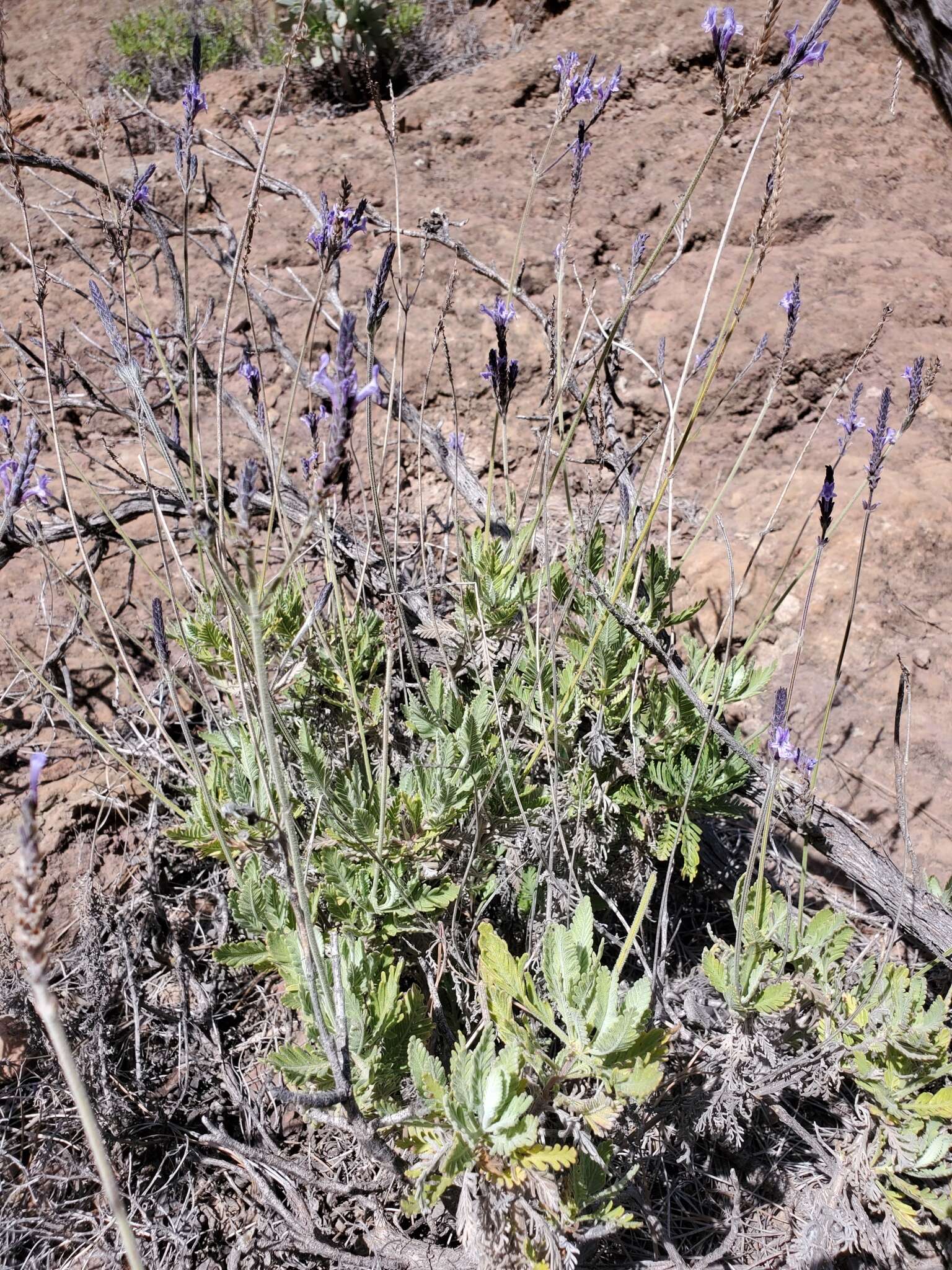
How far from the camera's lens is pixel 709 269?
3.78 metres

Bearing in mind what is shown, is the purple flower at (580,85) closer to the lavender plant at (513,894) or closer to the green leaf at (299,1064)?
the lavender plant at (513,894)

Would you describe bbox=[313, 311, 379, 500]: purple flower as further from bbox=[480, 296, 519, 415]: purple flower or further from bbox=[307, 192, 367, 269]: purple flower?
bbox=[480, 296, 519, 415]: purple flower

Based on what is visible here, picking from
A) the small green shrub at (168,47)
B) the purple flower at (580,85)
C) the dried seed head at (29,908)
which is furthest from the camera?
the small green shrub at (168,47)

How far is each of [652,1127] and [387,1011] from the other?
0.73 m

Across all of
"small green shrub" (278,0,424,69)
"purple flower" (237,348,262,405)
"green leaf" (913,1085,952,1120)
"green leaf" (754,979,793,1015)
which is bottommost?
"green leaf" (913,1085,952,1120)

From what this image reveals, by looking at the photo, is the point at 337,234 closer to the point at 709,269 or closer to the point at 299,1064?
the point at 299,1064

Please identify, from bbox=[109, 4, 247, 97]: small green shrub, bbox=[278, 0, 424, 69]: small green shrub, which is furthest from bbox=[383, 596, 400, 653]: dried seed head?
bbox=[109, 4, 247, 97]: small green shrub

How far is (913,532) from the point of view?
2.86 meters

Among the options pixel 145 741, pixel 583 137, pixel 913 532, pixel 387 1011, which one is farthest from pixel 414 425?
pixel 387 1011

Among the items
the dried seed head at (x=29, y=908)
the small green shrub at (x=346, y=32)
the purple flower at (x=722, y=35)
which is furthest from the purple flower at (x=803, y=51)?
the small green shrub at (x=346, y=32)

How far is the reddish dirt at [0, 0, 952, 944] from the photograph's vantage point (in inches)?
108

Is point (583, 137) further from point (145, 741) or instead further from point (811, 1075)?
point (811, 1075)

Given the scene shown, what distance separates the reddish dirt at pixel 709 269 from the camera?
2.75 meters

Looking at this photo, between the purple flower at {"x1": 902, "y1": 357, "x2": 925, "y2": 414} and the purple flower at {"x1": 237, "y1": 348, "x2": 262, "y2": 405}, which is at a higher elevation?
the purple flower at {"x1": 237, "y1": 348, "x2": 262, "y2": 405}
